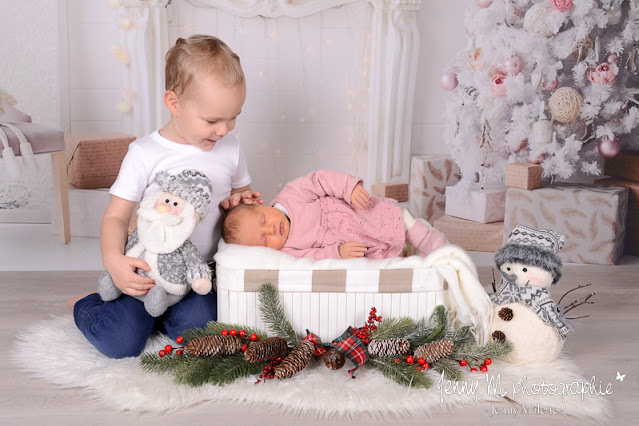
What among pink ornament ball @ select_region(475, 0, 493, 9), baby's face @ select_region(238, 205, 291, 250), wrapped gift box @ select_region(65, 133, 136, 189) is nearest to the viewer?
baby's face @ select_region(238, 205, 291, 250)

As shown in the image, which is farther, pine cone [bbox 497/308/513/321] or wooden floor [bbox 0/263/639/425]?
pine cone [bbox 497/308/513/321]

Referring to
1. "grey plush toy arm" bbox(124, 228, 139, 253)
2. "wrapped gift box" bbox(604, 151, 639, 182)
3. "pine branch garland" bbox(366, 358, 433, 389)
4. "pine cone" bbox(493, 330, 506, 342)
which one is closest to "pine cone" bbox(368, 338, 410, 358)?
"pine branch garland" bbox(366, 358, 433, 389)

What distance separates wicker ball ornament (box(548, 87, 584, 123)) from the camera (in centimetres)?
229

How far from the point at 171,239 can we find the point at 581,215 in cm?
168

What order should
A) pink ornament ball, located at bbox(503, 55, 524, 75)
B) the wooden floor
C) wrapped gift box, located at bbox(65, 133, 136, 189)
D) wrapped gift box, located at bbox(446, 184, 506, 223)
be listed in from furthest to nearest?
wrapped gift box, located at bbox(65, 133, 136, 189) → wrapped gift box, located at bbox(446, 184, 506, 223) → pink ornament ball, located at bbox(503, 55, 524, 75) → the wooden floor

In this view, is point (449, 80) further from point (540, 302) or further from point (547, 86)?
point (540, 302)

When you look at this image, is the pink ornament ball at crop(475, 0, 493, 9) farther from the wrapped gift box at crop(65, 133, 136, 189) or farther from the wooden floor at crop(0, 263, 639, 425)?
the wrapped gift box at crop(65, 133, 136, 189)

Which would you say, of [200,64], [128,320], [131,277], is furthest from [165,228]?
[200,64]

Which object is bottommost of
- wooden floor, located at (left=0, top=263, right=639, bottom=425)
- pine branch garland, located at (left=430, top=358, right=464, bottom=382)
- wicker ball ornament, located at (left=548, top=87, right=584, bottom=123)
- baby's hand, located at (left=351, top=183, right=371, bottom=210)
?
wooden floor, located at (left=0, top=263, right=639, bottom=425)

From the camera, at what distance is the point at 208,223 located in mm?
1640

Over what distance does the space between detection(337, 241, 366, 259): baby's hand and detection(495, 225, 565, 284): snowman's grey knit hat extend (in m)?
0.33

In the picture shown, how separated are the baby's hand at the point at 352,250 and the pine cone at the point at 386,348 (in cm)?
25

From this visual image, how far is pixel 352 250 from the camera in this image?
5.05 feet

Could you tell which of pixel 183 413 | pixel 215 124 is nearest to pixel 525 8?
pixel 215 124
